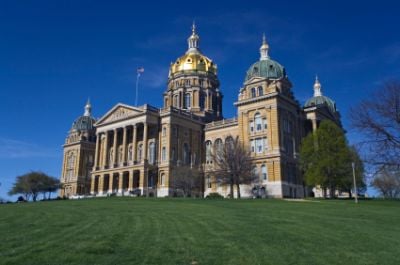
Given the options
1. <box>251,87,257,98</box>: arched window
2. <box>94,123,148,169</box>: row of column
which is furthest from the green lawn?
<box>94,123,148,169</box>: row of column

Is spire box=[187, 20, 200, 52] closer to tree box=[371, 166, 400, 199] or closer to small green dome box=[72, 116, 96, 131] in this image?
small green dome box=[72, 116, 96, 131]

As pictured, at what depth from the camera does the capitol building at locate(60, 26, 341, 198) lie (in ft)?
211

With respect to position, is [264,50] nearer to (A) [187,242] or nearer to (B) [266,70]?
(B) [266,70]

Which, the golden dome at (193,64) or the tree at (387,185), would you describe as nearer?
the tree at (387,185)

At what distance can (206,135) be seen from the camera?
79.6 m

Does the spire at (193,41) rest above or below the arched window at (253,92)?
above

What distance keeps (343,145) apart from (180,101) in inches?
1706

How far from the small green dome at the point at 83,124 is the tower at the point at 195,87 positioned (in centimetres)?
2358

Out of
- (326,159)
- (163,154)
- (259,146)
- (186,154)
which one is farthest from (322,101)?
(163,154)

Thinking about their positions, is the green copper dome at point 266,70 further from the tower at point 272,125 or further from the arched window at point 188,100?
the arched window at point 188,100

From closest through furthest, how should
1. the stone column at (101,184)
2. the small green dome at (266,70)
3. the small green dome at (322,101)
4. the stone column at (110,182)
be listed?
the small green dome at (266,70) < the stone column at (110,182) < the stone column at (101,184) < the small green dome at (322,101)

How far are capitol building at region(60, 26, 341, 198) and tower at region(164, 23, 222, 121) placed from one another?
0.29m

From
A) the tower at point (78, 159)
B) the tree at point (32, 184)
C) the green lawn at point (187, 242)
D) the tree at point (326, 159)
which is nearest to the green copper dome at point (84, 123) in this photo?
the tower at point (78, 159)

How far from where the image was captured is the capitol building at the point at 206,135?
6438 centimetres
